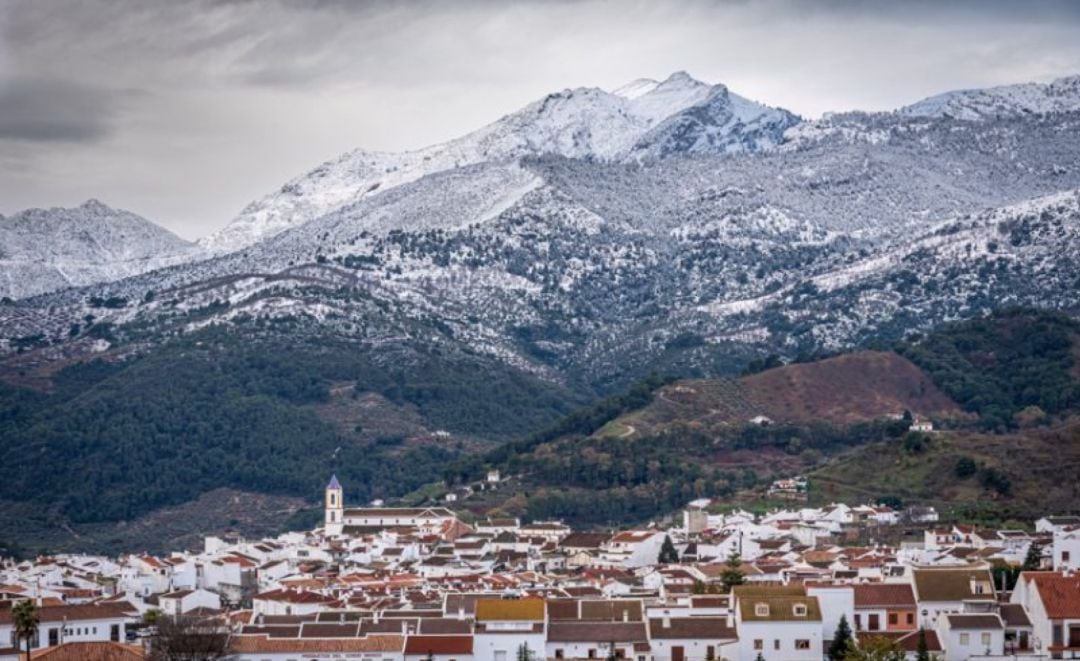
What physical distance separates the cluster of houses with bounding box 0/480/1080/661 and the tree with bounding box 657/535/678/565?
13 centimetres

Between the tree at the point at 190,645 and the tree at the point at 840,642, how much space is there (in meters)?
15.8

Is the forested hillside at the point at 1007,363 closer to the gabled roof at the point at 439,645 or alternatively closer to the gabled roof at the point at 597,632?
the gabled roof at the point at 597,632

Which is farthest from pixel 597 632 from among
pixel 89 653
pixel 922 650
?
pixel 89 653

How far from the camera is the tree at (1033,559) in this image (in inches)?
2926

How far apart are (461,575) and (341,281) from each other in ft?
354

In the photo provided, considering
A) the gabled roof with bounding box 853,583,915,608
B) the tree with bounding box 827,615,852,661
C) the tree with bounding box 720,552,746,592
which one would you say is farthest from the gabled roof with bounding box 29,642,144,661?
the gabled roof with bounding box 853,583,915,608

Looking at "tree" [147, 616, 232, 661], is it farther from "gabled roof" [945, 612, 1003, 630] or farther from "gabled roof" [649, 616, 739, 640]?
"gabled roof" [945, 612, 1003, 630]

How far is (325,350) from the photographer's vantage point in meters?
176

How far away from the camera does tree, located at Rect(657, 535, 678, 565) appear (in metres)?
92.6

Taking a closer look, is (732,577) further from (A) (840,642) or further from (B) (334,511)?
(B) (334,511)

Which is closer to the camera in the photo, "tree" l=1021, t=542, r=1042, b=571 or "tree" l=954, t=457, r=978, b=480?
Answer: "tree" l=1021, t=542, r=1042, b=571

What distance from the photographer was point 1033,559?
75.5m

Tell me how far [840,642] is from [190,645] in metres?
17.0

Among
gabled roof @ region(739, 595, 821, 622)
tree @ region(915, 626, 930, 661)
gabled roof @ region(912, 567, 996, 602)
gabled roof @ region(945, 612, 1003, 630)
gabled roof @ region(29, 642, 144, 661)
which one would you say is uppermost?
gabled roof @ region(912, 567, 996, 602)
